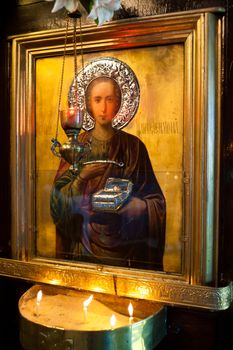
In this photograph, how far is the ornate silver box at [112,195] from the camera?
73.9 inches

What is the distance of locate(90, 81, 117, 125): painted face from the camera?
192cm

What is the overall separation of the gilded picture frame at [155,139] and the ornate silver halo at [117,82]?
31 mm

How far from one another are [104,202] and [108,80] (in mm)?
627

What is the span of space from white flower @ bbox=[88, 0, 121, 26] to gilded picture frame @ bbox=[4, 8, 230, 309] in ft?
0.83

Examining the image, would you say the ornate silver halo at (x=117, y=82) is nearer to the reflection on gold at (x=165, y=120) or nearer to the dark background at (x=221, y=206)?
the reflection on gold at (x=165, y=120)

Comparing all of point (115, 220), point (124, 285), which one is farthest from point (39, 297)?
point (115, 220)

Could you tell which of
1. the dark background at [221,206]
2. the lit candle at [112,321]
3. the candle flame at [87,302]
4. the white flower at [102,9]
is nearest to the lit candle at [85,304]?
the candle flame at [87,302]

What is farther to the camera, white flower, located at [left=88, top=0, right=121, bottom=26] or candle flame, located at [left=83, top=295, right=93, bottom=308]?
candle flame, located at [left=83, top=295, right=93, bottom=308]

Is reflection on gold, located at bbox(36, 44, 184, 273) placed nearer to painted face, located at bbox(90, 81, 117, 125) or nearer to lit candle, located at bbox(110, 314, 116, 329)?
painted face, located at bbox(90, 81, 117, 125)

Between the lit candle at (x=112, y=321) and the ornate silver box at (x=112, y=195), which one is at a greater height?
the ornate silver box at (x=112, y=195)

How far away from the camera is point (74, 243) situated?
2.01 meters

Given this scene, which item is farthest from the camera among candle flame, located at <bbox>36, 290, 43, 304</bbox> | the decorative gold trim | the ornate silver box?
the ornate silver box

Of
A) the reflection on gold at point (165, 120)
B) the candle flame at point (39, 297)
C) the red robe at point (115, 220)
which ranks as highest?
the reflection on gold at point (165, 120)

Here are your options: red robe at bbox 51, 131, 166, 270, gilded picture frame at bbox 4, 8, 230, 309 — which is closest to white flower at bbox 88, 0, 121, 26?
gilded picture frame at bbox 4, 8, 230, 309
